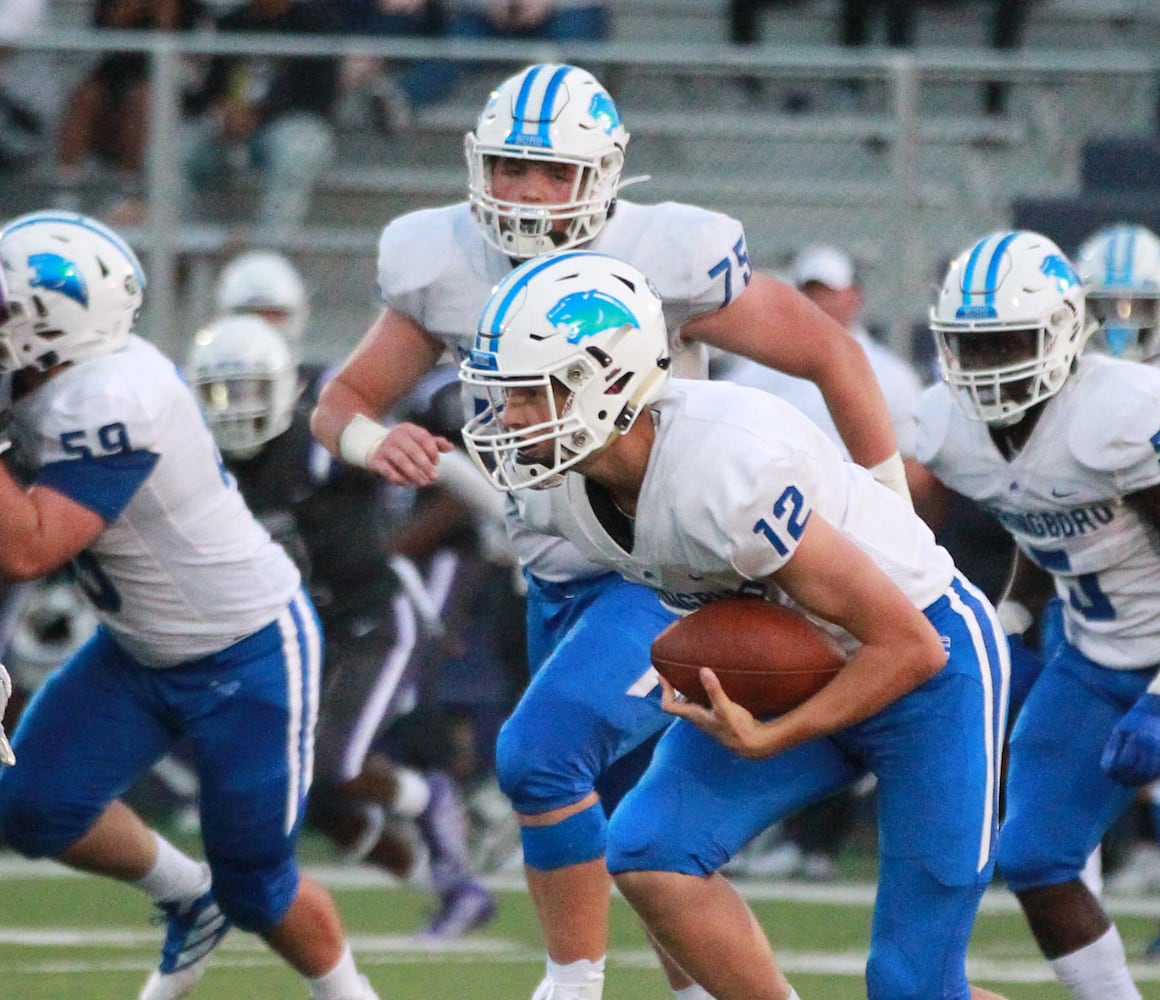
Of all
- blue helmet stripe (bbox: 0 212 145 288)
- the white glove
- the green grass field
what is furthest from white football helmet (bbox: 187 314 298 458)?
the white glove

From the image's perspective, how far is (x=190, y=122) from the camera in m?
8.12

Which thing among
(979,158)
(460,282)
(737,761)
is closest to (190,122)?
(979,158)

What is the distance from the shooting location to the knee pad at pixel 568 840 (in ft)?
13.2

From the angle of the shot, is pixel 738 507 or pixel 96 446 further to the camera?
pixel 96 446

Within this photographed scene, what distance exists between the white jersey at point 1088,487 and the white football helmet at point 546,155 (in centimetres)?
91

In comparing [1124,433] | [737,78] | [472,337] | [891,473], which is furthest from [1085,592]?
[737,78]

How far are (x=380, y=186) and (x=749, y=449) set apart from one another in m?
5.28

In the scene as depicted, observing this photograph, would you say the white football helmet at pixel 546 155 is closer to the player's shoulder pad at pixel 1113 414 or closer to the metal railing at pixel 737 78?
the player's shoulder pad at pixel 1113 414

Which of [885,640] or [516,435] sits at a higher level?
[516,435]

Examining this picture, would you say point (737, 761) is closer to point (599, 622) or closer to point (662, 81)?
point (599, 622)

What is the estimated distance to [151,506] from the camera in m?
4.23

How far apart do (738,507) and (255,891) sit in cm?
153

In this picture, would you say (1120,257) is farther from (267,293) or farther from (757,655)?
(757,655)

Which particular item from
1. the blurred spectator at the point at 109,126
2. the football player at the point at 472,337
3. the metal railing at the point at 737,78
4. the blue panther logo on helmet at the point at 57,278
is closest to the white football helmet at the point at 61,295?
the blue panther logo on helmet at the point at 57,278
